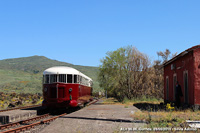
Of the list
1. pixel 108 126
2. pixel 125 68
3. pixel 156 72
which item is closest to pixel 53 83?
pixel 108 126

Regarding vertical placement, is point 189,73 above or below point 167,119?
above

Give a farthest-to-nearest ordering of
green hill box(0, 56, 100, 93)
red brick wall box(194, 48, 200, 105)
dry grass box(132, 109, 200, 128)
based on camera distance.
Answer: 1. green hill box(0, 56, 100, 93)
2. red brick wall box(194, 48, 200, 105)
3. dry grass box(132, 109, 200, 128)

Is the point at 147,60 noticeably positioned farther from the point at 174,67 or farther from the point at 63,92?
the point at 63,92

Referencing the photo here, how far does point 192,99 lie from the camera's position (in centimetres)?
1652

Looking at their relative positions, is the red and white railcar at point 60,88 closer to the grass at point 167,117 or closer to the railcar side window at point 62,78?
the railcar side window at point 62,78

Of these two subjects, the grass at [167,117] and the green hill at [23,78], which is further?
the green hill at [23,78]

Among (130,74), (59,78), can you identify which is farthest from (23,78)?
(59,78)

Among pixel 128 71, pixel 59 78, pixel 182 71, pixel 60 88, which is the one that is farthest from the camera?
pixel 128 71

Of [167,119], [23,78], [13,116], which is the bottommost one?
[13,116]

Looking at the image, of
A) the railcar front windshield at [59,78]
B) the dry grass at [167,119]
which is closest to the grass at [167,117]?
the dry grass at [167,119]

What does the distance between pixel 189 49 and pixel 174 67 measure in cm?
493

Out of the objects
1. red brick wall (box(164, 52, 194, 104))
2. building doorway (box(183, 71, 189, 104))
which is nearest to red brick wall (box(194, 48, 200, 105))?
red brick wall (box(164, 52, 194, 104))

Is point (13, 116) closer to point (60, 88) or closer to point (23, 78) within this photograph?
point (60, 88)

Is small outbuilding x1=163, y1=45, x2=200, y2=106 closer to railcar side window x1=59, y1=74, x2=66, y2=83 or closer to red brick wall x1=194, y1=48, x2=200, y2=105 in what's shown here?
red brick wall x1=194, y1=48, x2=200, y2=105
